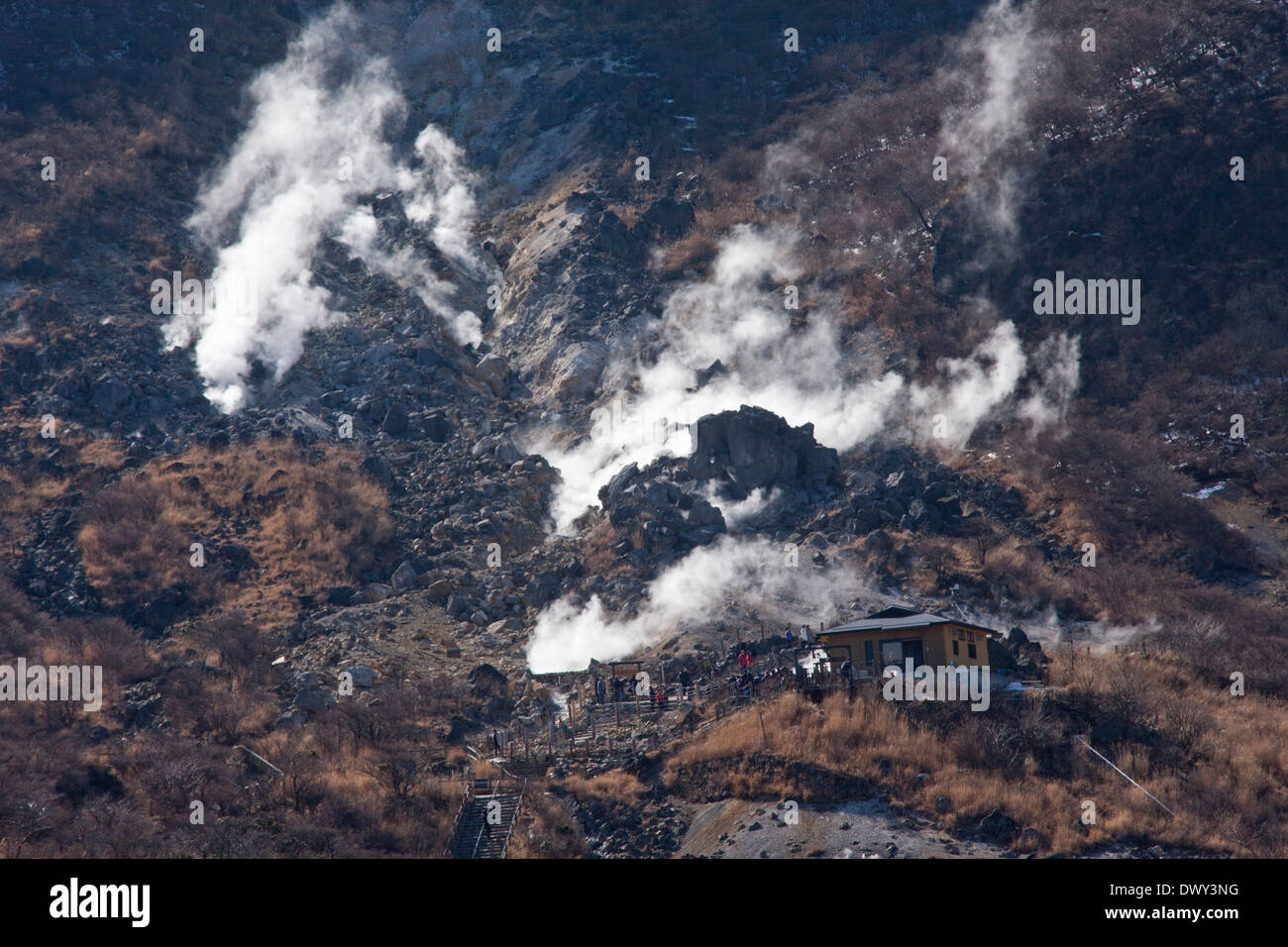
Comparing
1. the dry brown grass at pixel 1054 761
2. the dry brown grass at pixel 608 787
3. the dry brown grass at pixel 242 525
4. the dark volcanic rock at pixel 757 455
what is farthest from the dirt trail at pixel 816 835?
the dry brown grass at pixel 242 525

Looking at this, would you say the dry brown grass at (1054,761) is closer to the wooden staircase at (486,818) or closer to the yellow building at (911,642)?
the yellow building at (911,642)

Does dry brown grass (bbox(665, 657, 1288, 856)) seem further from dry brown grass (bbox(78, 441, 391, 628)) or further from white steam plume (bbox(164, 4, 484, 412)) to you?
white steam plume (bbox(164, 4, 484, 412))

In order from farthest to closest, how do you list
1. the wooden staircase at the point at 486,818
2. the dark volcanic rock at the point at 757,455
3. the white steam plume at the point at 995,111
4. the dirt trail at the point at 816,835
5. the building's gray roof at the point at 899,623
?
the white steam plume at the point at 995,111, the dark volcanic rock at the point at 757,455, the building's gray roof at the point at 899,623, the wooden staircase at the point at 486,818, the dirt trail at the point at 816,835

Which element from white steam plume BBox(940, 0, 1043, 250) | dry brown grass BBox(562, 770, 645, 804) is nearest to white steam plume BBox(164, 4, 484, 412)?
white steam plume BBox(940, 0, 1043, 250)

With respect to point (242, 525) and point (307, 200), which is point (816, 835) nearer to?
point (242, 525)

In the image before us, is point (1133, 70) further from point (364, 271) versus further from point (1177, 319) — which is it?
point (364, 271)

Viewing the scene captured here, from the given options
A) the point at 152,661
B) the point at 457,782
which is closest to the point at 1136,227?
the point at 457,782
